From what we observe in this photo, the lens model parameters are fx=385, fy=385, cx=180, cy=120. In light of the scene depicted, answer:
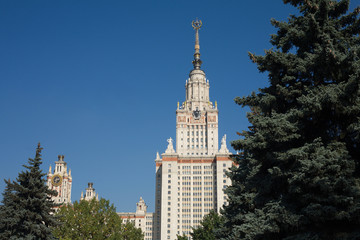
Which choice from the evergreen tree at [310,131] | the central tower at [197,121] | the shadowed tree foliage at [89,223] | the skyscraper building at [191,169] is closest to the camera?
the evergreen tree at [310,131]

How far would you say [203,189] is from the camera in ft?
409

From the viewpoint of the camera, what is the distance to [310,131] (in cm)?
1962

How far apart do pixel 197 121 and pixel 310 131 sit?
4488 inches

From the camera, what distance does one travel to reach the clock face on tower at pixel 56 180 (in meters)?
154

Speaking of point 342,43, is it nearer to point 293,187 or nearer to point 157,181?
point 293,187

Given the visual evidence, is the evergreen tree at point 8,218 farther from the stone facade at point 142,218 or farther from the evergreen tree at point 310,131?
the stone facade at point 142,218

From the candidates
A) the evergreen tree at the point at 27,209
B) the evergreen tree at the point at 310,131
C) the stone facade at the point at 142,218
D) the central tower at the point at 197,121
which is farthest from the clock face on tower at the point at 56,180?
the evergreen tree at the point at 310,131

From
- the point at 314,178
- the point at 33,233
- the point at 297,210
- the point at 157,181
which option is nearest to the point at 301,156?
the point at 314,178

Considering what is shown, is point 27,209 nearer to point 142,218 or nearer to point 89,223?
point 89,223

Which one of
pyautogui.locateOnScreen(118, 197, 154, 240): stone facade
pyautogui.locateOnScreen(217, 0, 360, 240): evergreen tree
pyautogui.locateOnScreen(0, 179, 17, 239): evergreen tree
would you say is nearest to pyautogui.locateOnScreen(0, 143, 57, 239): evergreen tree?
pyautogui.locateOnScreen(0, 179, 17, 239): evergreen tree

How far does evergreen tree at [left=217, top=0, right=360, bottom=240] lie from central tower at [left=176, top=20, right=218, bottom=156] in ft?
353

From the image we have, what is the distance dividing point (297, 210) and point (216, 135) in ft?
371

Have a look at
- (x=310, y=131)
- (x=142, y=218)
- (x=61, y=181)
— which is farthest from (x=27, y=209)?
(x=61, y=181)

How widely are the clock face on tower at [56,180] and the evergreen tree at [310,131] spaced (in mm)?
143700
